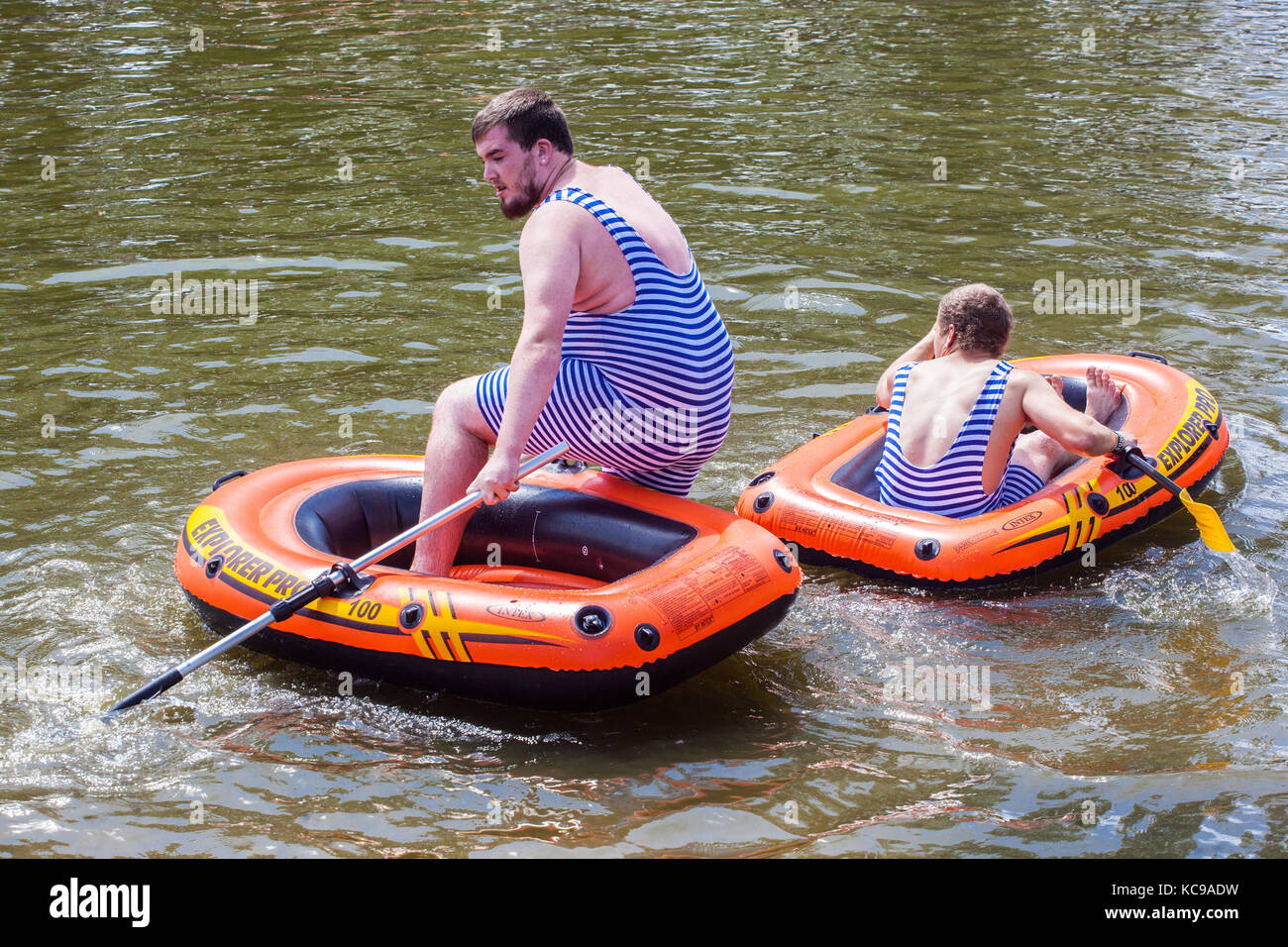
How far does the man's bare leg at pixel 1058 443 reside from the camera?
5.30 meters

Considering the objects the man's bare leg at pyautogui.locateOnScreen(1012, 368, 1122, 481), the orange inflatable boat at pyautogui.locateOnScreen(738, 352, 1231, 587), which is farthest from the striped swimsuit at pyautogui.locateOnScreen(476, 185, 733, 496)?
the man's bare leg at pyautogui.locateOnScreen(1012, 368, 1122, 481)

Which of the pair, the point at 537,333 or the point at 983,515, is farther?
the point at 983,515

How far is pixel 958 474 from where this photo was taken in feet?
15.9

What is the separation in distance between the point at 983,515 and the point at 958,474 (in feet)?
0.56

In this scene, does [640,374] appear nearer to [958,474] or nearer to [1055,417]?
[958,474]

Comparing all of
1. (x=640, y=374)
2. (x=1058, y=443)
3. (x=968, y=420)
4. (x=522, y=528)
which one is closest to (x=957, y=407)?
(x=968, y=420)

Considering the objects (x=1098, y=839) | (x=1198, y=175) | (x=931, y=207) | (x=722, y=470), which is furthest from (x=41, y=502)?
(x=1198, y=175)

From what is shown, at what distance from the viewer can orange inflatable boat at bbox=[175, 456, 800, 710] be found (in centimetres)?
384

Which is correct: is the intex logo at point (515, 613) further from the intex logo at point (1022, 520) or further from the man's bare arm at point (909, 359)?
the man's bare arm at point (909, 359)

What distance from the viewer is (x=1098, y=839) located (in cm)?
324
